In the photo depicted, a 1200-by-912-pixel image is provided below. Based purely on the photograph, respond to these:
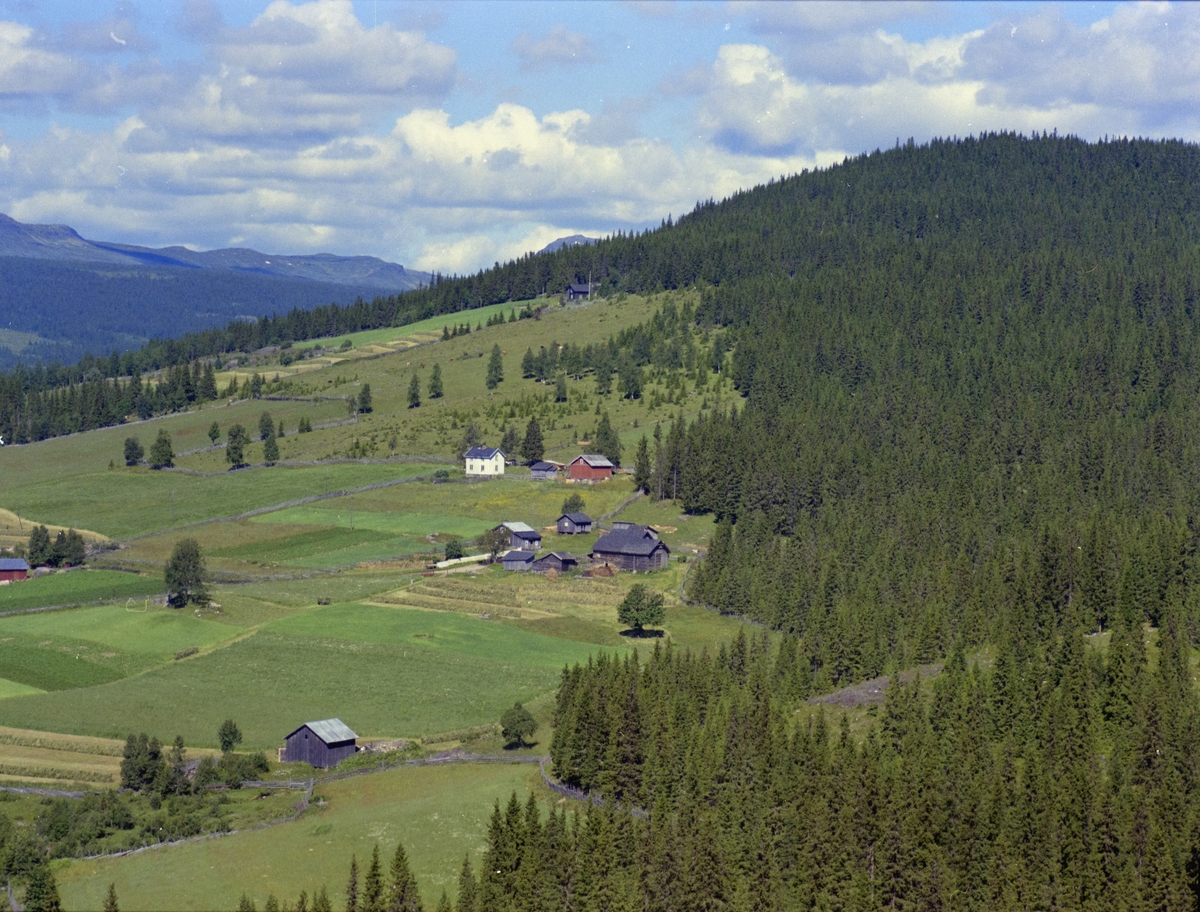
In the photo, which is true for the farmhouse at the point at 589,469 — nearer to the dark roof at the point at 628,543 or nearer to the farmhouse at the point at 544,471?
the farmhouse at the point at 544,471

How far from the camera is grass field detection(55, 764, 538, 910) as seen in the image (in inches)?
2657

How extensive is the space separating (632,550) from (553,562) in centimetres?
758

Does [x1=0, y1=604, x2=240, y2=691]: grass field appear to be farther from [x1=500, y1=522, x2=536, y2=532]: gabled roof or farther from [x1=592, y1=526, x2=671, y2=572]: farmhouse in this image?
[x1=592, y1=526, x2=671, y2=572]: farmhouse

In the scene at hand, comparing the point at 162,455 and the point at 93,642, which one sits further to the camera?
the point at 162,455

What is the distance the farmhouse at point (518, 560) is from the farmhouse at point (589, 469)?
34.1 meters

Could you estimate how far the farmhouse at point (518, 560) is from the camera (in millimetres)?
137500

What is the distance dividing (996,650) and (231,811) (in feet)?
166

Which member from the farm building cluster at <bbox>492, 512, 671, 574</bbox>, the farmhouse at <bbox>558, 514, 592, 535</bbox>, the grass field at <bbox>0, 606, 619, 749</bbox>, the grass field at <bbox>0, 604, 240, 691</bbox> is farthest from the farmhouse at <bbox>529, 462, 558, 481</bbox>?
the grass field at <bbox>0, 604, 240, 691</bbox>

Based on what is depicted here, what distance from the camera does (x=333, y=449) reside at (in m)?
193

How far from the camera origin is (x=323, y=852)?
72375 millimetres

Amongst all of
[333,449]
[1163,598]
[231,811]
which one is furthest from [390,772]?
[333,449]

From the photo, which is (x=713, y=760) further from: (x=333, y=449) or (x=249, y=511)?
(x=333, y=449)

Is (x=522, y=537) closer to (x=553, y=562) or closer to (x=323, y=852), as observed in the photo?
(x=553, y=562)

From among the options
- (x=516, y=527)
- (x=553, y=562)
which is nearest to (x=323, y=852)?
(x=553, y=562)
